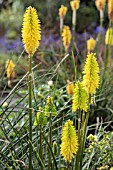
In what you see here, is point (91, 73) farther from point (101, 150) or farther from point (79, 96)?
point (101, 150)

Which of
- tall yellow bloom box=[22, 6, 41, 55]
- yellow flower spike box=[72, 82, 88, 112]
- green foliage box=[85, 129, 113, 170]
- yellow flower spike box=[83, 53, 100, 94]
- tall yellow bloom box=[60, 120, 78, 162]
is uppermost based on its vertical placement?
tall yellow bloom box=[22, 6, 41, 55]

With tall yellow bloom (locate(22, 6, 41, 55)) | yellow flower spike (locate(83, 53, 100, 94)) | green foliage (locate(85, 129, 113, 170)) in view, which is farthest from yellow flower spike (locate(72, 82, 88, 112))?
green foliage (locate(85, 129, 113, 170))

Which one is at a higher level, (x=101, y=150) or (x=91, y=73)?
(x=91, y=73)

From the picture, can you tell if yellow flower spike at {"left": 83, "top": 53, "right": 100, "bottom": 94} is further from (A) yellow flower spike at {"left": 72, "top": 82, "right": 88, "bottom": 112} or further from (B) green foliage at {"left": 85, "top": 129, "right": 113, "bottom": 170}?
(B) green foliage at {"left": 85, "top": 129, "right": 113, "bottom": 170}

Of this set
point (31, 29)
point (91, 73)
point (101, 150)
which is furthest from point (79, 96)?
point (101, 150)

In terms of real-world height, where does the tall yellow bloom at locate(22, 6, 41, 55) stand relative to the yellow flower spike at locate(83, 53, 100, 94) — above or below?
above

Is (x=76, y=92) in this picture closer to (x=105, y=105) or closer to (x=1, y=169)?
(x=1, y=169)

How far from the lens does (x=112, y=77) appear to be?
3.57 meters

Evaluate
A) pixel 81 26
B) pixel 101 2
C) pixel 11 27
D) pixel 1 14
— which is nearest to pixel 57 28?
pixel 81 26

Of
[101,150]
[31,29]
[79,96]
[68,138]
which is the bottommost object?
[101,150]

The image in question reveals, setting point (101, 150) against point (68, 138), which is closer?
point (68, 138)

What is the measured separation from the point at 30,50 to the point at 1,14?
870 cm

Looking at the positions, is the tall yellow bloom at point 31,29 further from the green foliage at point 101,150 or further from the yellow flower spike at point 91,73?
the green foliage at point 101,150

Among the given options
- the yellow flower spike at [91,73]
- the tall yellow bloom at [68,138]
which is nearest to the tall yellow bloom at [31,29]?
the yellow flower spike at [91,73]
